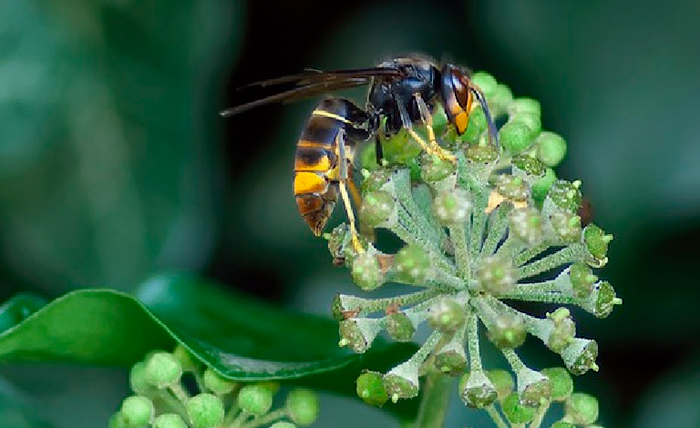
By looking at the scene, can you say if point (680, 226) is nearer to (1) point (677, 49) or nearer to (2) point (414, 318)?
(1) point (677, 49)

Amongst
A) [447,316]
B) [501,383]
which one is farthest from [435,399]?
[447,316]

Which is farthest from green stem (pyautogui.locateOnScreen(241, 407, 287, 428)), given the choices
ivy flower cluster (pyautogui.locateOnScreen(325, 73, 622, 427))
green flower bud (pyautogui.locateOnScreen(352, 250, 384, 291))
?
green flower bud (pyautogui.locateOnScreen(352, 250, 384, 291))

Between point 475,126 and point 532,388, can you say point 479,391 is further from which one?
point 475,126

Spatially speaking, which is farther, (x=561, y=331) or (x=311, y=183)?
(x=311, y=183)

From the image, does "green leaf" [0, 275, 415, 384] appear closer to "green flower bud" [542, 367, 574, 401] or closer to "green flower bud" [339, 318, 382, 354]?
"green flower bud" [339, 318, 382, 354]

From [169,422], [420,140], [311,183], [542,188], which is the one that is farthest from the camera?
[311,183]

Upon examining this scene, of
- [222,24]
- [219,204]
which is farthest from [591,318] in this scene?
[222,24]

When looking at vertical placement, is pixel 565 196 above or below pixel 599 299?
above
